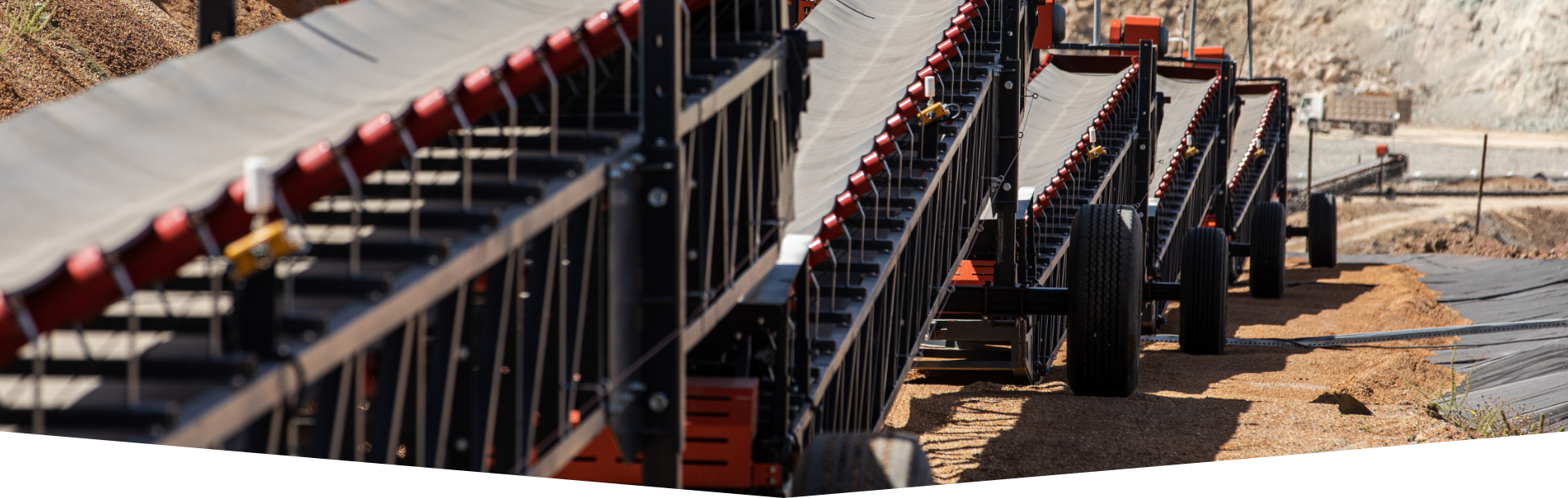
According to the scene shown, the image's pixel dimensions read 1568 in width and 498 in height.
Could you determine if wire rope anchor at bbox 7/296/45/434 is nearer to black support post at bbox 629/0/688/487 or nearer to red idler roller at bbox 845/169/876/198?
black support post at bbox 629/0/688/487

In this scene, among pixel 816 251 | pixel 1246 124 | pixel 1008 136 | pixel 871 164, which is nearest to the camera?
pixel 816 251

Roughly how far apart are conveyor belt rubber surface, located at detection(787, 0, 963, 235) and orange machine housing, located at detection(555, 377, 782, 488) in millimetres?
868

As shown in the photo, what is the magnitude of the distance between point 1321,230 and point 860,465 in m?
18.9

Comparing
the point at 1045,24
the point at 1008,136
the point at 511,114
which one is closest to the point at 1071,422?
the point at 1008,136

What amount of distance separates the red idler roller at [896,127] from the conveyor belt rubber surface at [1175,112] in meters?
6.88

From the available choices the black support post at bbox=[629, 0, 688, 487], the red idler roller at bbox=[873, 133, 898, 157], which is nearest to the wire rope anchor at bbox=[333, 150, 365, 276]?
the black support post at bbox=[629, 0, 688, 487]

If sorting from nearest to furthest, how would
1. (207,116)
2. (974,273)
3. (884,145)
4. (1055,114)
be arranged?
(207,116), (884,145), (974,273), (1055,114)

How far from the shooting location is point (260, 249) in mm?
2088

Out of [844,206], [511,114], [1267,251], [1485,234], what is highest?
[511,114]

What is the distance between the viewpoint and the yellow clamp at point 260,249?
2.07 m

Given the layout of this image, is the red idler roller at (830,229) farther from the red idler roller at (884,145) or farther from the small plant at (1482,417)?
the small plant at (1482,417)

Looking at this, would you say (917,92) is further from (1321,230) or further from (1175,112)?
(1321,230)

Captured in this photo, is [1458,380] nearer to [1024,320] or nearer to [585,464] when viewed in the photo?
[1024,320]

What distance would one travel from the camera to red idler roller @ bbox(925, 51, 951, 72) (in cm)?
723
